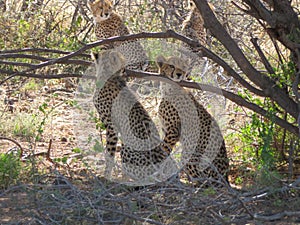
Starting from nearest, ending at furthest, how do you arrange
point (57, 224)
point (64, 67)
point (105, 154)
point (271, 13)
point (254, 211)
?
point (57, 224), point (254, 211), point (271, 13), point (105, 154), point (64, 67)

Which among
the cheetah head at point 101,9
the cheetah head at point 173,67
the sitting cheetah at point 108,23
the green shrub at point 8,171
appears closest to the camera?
the green shrub at point 8,171

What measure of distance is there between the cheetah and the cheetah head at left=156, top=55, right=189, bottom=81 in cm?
38

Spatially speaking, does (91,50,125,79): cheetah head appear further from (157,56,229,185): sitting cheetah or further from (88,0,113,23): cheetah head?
(88,0,113,23): cheetah head

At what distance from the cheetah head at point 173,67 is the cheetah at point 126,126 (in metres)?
0.38

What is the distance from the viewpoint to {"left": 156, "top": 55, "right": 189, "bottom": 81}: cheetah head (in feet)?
18.3

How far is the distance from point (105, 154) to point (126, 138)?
0.39 metres

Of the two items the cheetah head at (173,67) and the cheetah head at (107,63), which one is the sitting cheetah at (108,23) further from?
the cheetah head at (107,63)

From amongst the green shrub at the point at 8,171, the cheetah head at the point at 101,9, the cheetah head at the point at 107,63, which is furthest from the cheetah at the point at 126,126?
the cheetah head at the point at 101,9

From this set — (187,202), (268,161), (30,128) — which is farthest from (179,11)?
(187,202)

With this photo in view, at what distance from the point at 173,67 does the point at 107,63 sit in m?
0.56

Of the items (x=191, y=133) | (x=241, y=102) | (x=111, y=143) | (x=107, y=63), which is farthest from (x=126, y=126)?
(x=241, y=102)

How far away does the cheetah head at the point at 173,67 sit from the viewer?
557 cm

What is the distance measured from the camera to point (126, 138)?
200 inches

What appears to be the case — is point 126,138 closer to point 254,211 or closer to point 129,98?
point 129,98
